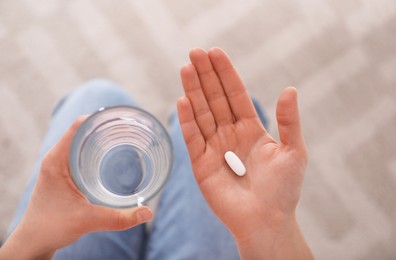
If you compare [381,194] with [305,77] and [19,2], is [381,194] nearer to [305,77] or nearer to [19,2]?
[305,77]

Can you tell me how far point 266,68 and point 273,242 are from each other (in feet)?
2.71

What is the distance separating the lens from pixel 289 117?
696 millimetres

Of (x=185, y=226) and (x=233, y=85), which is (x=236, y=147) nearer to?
(x=233, y=85)

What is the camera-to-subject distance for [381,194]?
1.36 metres

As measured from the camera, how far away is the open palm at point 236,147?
717 mm

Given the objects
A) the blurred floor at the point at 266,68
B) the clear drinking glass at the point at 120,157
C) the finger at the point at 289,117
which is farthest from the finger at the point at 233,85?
the blurred floor at the point at 266,68

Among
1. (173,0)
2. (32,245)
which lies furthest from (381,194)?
(32,245)

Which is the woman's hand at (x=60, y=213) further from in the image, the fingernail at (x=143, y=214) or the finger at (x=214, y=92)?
the finger at (x=214, y=92)

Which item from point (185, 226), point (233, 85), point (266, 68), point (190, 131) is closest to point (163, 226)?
point (185, 226)

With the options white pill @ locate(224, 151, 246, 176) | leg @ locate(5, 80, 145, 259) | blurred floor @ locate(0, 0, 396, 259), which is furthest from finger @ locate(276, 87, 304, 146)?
blurred floor @ locate(0, 0, 396, 259)

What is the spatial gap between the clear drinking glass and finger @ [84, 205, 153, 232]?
0.02 meters

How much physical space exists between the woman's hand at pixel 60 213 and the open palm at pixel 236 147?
20cm

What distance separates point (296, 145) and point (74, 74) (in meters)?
0.99

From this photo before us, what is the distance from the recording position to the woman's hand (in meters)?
0.66
